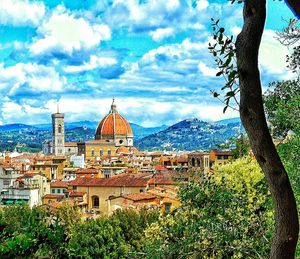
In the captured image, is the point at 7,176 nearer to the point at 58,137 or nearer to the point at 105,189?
the point at 105,189

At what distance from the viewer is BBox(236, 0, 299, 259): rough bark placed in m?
2.52

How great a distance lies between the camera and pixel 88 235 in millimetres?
18000

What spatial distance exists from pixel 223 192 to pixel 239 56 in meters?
5.64

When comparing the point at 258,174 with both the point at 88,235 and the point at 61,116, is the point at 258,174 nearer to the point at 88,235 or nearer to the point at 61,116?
the point at 88,235

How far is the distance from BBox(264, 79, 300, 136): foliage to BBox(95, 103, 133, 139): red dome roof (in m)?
98.3

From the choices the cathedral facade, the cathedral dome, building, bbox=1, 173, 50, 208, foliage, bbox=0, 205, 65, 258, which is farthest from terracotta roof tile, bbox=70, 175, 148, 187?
the cathedral dome

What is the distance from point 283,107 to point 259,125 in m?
5.73

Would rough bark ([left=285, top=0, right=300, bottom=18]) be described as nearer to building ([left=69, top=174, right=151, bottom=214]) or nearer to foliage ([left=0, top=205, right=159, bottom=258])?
foliage ([left=0, top=205, right=159, bottom=258])

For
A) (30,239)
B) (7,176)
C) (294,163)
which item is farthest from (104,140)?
(30,239)

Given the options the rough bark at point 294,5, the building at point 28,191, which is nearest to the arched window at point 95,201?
the building at point 28,191

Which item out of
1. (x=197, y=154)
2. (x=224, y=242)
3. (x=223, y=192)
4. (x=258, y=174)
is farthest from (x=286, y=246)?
A: (x=197, y=154)

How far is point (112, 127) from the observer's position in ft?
366

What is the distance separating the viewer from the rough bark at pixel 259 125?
252 cm

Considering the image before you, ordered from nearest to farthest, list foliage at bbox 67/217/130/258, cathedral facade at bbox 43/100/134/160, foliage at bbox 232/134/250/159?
foliage at bbox 232/134/250/159
foliage at bbox 67/217/130/258
cathedral facade at bbox 43/100/134/160
